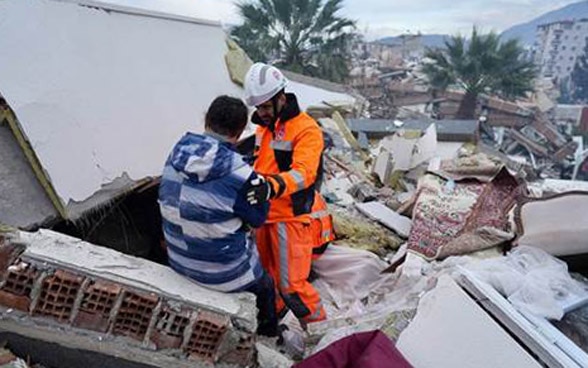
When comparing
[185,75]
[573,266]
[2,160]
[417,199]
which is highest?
[185,75]

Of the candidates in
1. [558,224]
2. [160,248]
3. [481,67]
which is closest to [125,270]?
[160,248]

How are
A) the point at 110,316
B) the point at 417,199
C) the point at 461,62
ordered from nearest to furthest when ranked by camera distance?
the point at 110,316 < the point at 417,199 < the point at 461,62

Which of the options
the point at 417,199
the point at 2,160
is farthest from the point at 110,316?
the point at 417,199

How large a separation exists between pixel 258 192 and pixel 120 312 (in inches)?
27.1

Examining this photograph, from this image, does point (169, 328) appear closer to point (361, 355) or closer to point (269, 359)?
point (269, 359)

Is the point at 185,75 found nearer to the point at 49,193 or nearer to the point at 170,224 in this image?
the point at 49,193

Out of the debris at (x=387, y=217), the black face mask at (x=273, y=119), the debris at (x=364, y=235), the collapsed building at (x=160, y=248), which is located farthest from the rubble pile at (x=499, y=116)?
the black face mask at (x=273, y=119)

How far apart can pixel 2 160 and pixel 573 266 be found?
2744 millimetres

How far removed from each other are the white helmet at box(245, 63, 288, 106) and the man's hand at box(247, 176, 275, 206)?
734mm

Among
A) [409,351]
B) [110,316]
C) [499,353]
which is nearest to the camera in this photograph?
→ [499,353]

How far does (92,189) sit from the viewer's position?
95.3 inches

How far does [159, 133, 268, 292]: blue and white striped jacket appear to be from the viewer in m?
1.78

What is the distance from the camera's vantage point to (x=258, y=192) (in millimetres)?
1906

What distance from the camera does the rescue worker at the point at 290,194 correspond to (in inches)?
99.2
